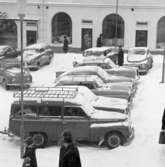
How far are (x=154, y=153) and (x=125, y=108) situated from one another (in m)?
2.75

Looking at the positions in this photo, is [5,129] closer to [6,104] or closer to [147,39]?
[6,104]

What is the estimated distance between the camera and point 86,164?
491 inches

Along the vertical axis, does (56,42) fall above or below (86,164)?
above

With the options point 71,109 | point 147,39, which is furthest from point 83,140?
point 147,39

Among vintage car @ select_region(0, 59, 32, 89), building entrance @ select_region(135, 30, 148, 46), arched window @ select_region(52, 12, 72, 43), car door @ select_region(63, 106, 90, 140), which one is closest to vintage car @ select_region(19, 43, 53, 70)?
vintage car @ select_region(0, 59, 32, 89)

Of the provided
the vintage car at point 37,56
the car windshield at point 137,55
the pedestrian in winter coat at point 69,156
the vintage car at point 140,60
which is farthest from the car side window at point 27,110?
the car windshield at point 137,55

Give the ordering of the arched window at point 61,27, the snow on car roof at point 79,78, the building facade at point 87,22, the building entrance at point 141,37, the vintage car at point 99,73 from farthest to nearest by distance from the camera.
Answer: the arched window at point 61,27
the building entrance at point 141,37
the building facade at point 87,22
the vintage car at point 99,73
the snow on car roof at point 79,78

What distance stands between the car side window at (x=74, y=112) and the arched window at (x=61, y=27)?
26.9 meters

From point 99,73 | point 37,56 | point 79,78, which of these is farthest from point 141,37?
point 79,78

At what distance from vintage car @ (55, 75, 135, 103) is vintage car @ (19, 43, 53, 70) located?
8.01 meters

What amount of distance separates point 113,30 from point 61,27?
4.31 meters

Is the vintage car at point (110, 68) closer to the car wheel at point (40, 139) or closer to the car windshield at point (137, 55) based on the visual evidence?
the car windshield at point (137, 55)

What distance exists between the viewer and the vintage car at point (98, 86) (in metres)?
18.4

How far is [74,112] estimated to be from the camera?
48.3 ft
